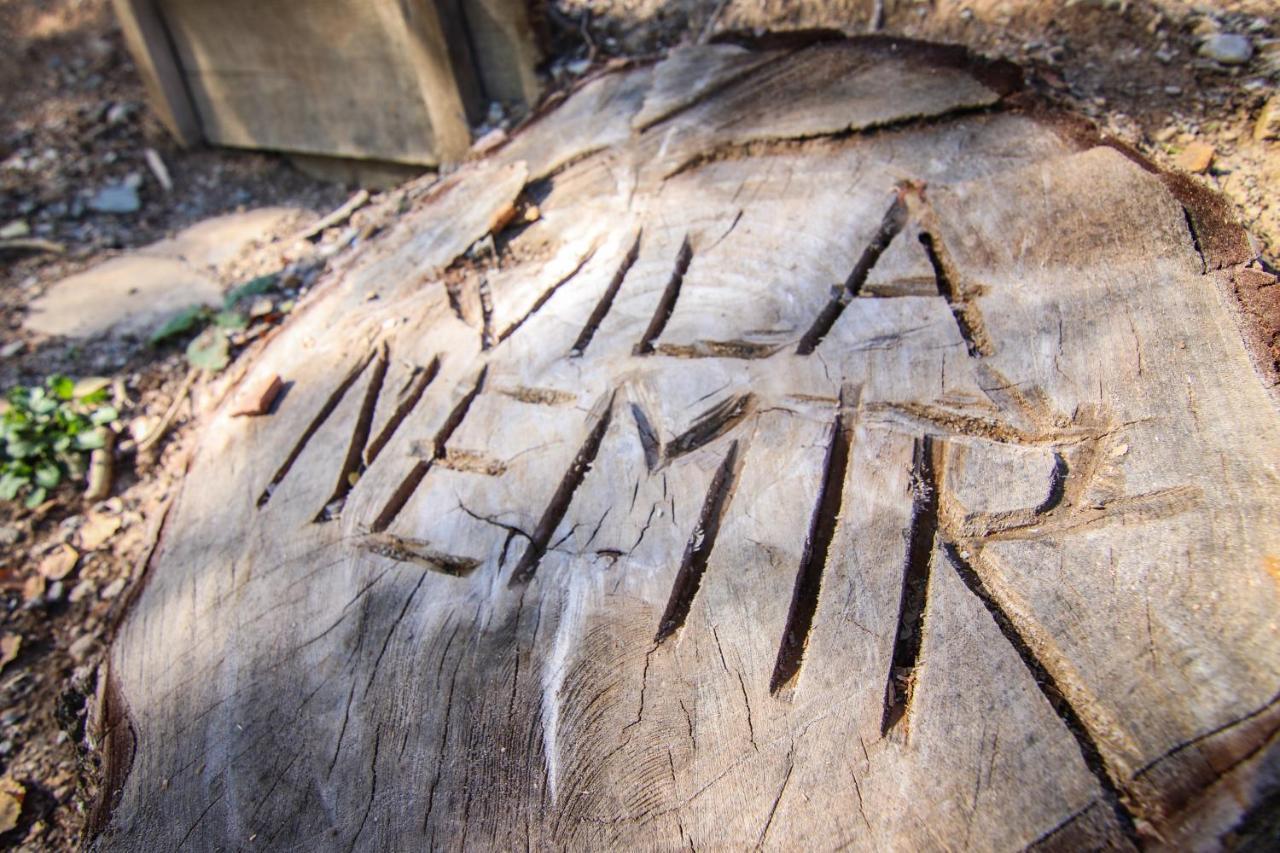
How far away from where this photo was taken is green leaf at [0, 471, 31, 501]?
1.85m

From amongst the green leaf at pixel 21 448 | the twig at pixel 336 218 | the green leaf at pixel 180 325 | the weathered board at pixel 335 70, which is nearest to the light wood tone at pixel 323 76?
the weathered board at pixel 335 70

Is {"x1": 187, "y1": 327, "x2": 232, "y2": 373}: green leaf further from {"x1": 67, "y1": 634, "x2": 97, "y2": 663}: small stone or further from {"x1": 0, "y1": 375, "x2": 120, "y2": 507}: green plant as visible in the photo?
{"x1": 67, "y1": 634, "x2": 97, "y2": 663}: small stone

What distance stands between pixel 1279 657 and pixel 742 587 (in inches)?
22.4

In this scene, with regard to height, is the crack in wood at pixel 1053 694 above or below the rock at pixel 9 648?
above

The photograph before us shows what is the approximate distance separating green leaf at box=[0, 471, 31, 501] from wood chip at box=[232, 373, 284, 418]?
0.68 metres

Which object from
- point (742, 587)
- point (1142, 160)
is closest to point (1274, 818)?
point (742, 587)

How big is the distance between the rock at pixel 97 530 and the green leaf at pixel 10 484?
0.67 ft

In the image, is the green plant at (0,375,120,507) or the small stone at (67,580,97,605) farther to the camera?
the green plant at (0,375,120,507)

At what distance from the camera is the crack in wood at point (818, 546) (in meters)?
1.02

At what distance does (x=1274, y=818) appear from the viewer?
74cm

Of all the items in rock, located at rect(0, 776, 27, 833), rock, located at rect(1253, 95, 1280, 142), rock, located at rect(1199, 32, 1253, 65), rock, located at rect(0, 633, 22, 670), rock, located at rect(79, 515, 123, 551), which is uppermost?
rock, located at rect(1199, 32, 1253, 65)

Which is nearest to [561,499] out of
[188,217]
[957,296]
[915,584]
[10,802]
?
[915,584]

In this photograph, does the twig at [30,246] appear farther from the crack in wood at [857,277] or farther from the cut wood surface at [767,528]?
the crack in wood at [857,277]

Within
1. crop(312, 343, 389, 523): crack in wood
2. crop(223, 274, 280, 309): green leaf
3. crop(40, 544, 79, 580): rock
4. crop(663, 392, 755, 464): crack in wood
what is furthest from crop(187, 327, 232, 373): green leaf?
crop(663, 392, 755, 464): crack in wood
